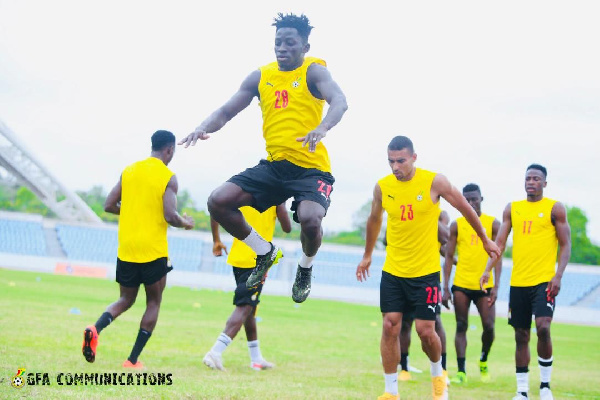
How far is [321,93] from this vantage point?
6.39m

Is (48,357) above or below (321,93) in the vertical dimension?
below

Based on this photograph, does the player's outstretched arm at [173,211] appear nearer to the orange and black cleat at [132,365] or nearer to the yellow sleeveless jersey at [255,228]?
the yellow sleeveless jersey at [255,228]

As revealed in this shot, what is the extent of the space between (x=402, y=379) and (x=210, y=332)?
4.93m

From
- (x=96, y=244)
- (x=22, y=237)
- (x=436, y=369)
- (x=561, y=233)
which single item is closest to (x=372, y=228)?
(x=436, y=369)

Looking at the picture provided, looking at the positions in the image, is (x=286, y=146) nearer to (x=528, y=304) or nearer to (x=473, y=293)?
(x=528, y=304)

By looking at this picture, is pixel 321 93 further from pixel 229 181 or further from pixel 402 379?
pixel 402 379

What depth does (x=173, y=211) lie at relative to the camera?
848 cm

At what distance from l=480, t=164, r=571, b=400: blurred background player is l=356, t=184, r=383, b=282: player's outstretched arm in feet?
5.72

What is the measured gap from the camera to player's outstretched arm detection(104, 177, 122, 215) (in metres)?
8.76

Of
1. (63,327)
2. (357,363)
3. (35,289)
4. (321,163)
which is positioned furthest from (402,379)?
(35,289)

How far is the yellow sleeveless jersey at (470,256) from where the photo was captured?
1059 centimetres

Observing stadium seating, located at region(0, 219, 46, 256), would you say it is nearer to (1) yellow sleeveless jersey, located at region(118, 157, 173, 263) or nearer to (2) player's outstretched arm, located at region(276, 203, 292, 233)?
(1) yellow sleeveless jersey, located at region(118, 157, 173, 263)

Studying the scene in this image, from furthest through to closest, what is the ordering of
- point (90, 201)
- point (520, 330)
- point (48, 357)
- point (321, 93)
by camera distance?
point (90, 201)
point (520, 330)
point (48, 357)
point (321, 93)

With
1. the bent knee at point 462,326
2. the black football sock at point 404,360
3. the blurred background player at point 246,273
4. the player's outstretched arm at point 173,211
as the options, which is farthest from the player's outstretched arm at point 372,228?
the bent knee at point 462,326
